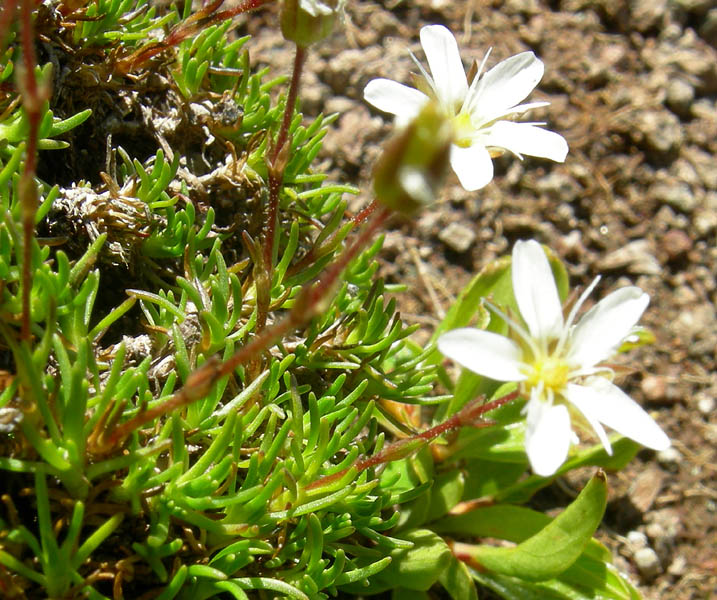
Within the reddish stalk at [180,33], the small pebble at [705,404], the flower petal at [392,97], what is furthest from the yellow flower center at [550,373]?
the small pebble at [705,404]

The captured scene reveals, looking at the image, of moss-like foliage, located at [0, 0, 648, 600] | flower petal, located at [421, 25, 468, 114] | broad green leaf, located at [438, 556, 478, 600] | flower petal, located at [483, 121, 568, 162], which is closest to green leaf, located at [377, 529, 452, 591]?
moss-like foliage, located at [0, 0, 648, 600]

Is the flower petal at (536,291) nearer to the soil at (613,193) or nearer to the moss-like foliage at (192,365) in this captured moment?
the moss-like foliage at (192,365)

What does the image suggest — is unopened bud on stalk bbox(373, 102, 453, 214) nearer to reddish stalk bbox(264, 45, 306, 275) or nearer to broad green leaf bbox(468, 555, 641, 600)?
reddish stalk bbox(264, 45, 306, 275)

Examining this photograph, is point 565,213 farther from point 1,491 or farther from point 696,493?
point 1,491

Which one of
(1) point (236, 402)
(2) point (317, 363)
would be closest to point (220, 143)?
(2) point (317, 363)

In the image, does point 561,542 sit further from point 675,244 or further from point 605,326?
point 675,244
